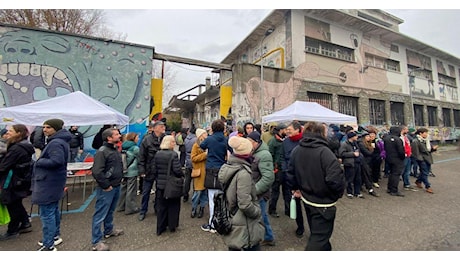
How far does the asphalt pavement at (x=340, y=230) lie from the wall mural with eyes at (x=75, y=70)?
14.2ft

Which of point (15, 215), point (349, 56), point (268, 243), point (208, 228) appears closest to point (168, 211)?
point (208, 228)

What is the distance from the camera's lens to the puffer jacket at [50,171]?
8.76ft

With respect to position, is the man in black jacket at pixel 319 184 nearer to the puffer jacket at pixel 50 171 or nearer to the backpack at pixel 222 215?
the backpack at pixel 222 215

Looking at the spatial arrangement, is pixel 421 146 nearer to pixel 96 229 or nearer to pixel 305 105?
pixel 305 105

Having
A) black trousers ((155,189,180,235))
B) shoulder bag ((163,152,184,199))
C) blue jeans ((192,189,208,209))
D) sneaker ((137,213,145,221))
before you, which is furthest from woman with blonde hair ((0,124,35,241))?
blue jeans ((192,189,208,209))

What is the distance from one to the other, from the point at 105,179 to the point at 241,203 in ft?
6.53

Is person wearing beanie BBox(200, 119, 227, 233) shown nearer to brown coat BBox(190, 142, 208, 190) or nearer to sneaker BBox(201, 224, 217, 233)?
sneaker BBox(201, 224, 217, 233)

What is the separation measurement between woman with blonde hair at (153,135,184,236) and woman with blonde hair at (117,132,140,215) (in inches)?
45.2

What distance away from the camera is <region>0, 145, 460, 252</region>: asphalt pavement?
120 inches

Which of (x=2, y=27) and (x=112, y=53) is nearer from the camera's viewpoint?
(x=2, y=27)

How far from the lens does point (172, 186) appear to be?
3295 mm

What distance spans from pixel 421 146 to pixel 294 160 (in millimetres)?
5834

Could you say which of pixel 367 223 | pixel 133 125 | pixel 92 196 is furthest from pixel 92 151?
pixel 367 223

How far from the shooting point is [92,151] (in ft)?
25.7
